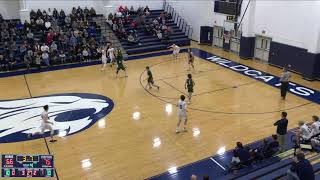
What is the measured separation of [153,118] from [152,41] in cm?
1360

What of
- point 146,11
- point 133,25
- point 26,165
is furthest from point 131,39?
point 26,165

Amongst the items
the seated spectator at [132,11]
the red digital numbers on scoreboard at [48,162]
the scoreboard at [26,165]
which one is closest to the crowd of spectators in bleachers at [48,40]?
the seated spectator at [132,11]

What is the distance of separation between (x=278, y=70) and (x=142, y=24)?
11.9m

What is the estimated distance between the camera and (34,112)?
14453 millimetres

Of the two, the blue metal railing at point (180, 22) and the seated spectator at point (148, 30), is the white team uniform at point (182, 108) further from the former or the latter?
the blue metal railing at point (180, 22)

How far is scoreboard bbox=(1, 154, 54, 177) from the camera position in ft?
23.0

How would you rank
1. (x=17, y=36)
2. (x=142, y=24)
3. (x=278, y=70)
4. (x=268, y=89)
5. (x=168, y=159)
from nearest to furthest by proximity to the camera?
(x=168, y=159) < (x=268, y=89) < (x=278, y=70) < (x=17, y=36) < (x=142, y=24)

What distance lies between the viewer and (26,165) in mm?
7078

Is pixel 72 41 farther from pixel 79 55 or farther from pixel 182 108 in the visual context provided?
pixel 182 108

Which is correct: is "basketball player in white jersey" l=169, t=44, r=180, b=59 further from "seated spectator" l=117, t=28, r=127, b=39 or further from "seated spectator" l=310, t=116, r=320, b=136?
"seated spectator" l=310, t=116, r=320, b=136

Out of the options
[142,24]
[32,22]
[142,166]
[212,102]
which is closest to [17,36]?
[32,22]

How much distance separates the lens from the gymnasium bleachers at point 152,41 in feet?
83.1

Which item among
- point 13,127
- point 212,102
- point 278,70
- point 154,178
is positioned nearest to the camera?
point 154,178

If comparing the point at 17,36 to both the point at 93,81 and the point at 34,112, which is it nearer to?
the point at 93,81
